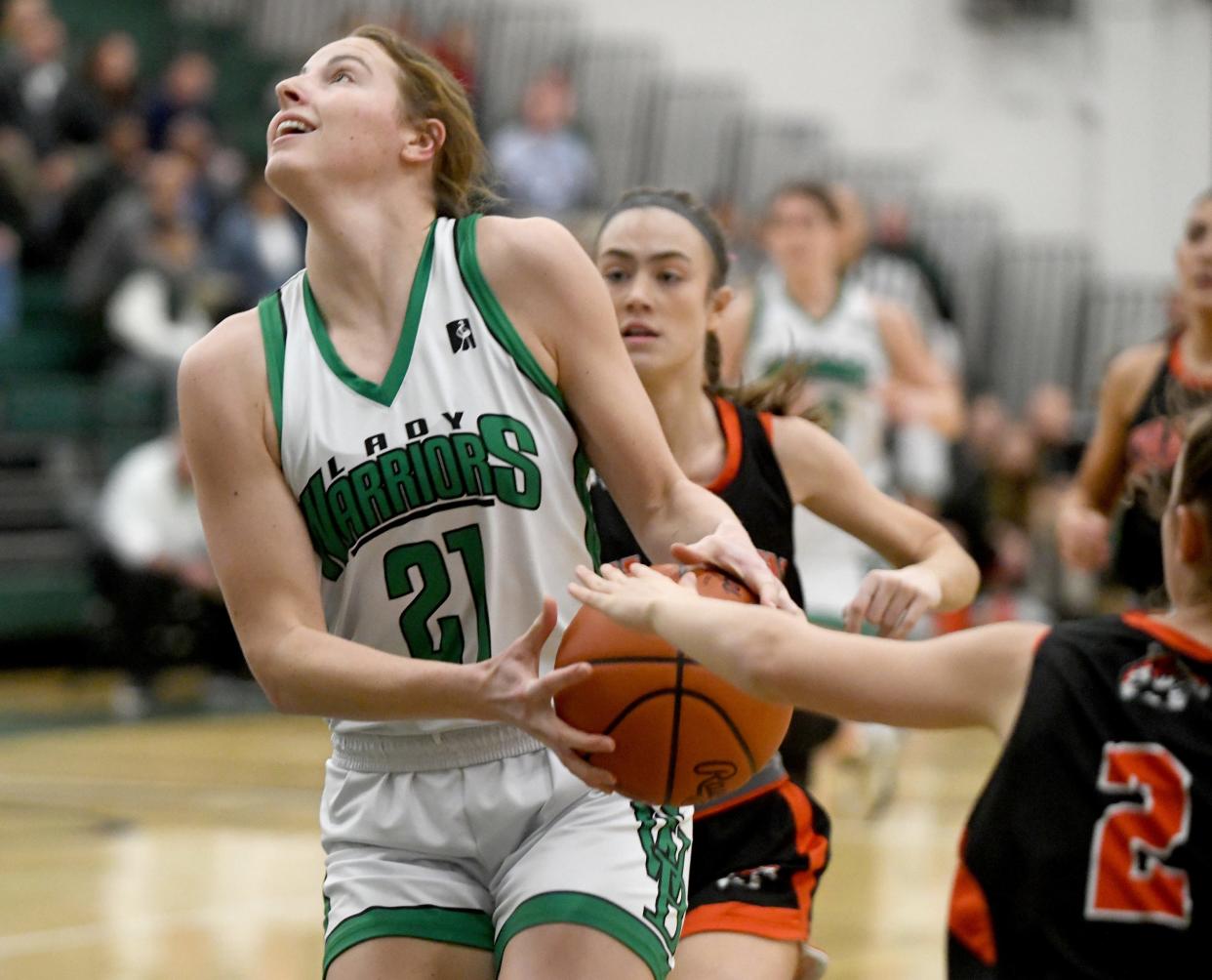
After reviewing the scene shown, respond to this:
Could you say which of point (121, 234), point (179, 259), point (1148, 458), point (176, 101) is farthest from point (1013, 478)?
point (1148, 458)

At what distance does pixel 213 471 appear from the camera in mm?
3148

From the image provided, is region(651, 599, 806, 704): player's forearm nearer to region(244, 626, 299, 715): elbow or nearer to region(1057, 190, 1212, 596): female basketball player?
region(244, 626, 299, 715): elbow

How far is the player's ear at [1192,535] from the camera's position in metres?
2.51

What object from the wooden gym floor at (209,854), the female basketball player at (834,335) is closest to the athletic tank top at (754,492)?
the wooden gym floor at (209,854)

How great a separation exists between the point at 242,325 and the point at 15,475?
9373 millimetres

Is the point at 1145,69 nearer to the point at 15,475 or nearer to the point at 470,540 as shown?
the point at 15,475

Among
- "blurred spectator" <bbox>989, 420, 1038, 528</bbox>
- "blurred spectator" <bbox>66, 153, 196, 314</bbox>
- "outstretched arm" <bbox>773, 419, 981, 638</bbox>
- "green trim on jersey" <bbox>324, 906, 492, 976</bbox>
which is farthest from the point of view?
"blurred spectator" <bbox>989, 420, 1038, 528</bbox>

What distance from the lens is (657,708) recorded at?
9.54 feet

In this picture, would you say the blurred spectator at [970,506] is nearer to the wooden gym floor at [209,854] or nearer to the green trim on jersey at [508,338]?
the wooden gym floor at [209,854]

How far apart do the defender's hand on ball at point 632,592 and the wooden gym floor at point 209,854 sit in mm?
2848

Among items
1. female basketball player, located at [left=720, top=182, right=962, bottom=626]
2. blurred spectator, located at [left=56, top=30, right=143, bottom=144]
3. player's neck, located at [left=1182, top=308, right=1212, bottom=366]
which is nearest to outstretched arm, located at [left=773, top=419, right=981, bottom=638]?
player's neck, located at [left=1182, top=308, right=1212, bottom=366]

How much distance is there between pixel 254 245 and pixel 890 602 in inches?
402

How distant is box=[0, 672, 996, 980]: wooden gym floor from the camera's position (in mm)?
5672

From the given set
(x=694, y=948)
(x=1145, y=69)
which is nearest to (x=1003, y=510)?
(x=1145, y=69)
